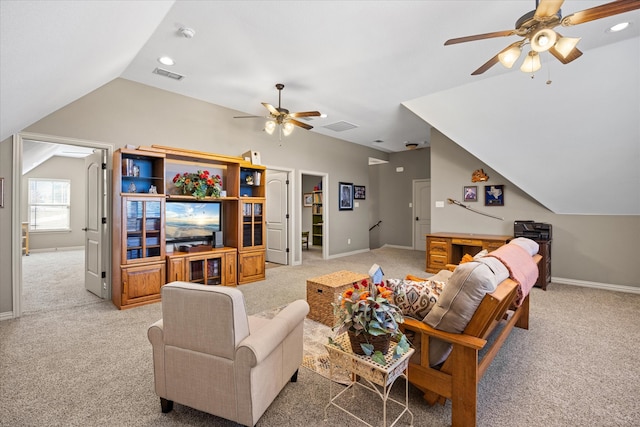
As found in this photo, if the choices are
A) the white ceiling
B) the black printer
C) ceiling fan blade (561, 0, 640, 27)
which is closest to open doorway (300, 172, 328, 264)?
the white ceiling

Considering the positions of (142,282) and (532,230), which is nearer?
(142,282)

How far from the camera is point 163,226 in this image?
12.9ft

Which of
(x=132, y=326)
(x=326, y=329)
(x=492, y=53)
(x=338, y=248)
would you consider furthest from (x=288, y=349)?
(x=338, y=248)

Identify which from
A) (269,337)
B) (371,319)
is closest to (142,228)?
(269,337)

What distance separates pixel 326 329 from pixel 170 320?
5.83 feet

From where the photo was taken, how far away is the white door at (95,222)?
155 inches

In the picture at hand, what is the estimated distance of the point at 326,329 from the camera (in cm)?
301

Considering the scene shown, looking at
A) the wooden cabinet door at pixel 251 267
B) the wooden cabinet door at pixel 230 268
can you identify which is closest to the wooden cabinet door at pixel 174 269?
the wooden cabinet door at pixel 230 268

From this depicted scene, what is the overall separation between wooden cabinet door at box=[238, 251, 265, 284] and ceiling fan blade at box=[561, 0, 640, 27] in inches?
179

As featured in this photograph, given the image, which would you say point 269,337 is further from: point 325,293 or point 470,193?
point 470,193

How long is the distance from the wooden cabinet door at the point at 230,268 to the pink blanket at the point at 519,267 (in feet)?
11.9

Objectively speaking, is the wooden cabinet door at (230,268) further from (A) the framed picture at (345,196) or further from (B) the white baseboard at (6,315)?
(A) the framed picture at (345,196)

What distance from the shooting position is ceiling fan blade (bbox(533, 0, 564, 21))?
1840 millimetres

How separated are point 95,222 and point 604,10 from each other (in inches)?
223
